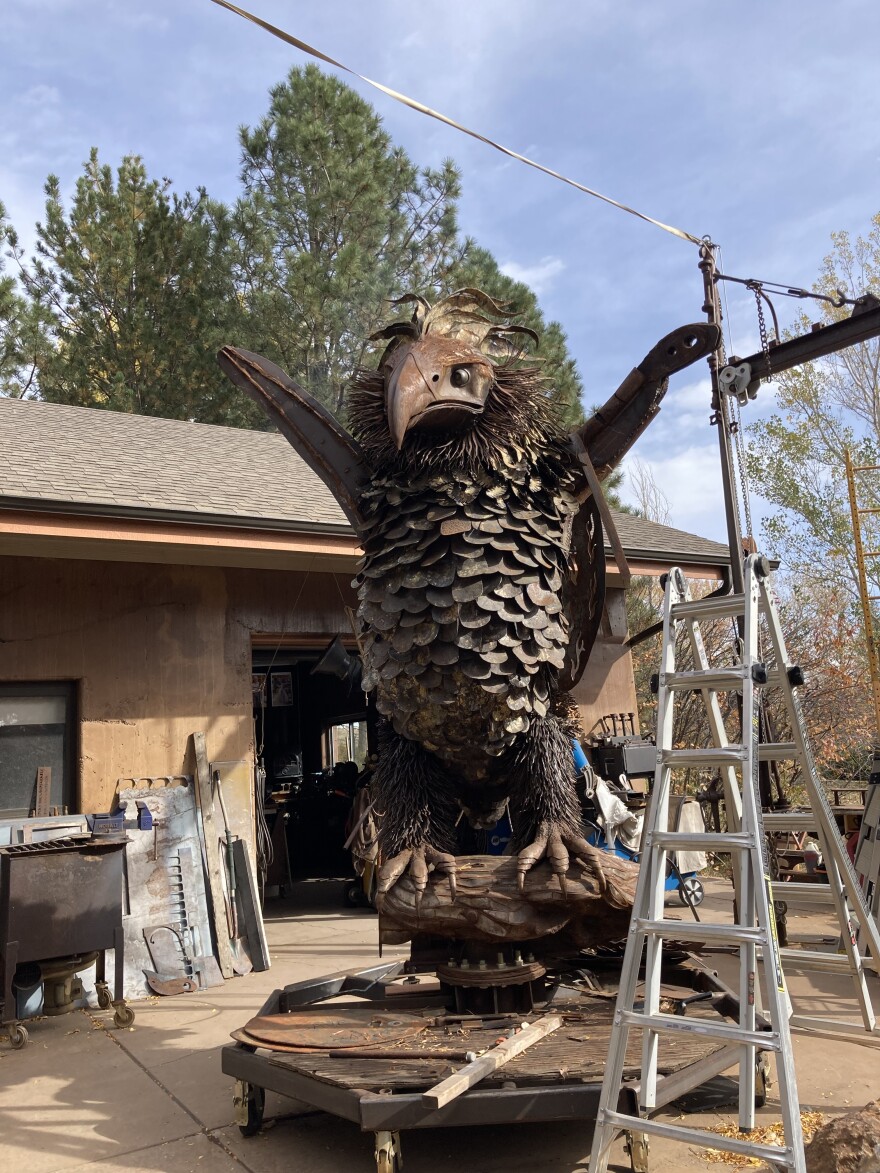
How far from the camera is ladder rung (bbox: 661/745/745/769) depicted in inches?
90.2

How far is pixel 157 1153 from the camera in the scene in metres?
A: 2.79

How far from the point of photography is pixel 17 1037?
13.4 feet

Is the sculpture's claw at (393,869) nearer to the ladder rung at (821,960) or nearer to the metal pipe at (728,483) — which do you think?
the ladder rung at (821,960)

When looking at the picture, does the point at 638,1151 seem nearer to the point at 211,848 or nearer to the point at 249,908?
the point at 249,908

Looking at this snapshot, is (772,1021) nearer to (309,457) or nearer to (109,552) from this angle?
(309,457)

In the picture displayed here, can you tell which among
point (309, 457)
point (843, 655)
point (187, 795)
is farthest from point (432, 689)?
point (843, 655)

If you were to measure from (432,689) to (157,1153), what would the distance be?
5.52 ft

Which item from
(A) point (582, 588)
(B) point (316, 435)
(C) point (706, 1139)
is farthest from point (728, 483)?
(C) point (706, 1139)

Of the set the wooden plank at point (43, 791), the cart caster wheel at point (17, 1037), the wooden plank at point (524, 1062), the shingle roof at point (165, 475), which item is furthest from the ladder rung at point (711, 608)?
the wooden plank at point (43, 791)

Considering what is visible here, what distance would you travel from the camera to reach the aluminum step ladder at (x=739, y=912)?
197 centimetres

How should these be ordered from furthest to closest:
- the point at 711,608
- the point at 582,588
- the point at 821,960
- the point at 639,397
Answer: the point at 821,960 < the point at 582,588 < the point at 639,397 < the point at 711,608

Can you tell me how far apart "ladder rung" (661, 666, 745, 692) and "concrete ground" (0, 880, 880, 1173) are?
1.35 metres

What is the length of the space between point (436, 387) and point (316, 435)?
0.71 m

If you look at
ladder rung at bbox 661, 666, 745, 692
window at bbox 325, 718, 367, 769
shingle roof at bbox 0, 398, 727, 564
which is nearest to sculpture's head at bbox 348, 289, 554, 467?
ladder rung at bbox 661, 666, 745, 692
